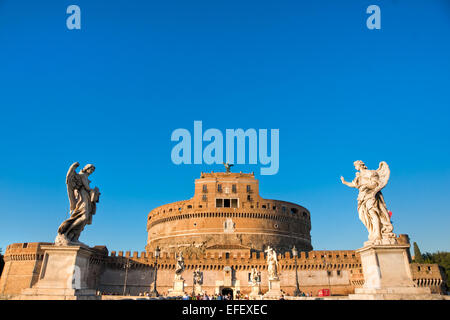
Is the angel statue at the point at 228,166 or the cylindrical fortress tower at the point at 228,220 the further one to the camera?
the angel statue at the point at 228,166

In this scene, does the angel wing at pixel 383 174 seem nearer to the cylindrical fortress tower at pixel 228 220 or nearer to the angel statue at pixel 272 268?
the angel statue at pixel 272 268

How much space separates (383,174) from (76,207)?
8.79 metres

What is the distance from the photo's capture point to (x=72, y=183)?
27.3 feet

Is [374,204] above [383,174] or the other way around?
Answer: the other way around

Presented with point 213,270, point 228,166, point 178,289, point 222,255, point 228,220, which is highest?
point 228,166

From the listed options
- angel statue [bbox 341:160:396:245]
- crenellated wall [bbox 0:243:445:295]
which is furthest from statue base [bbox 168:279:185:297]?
crenellated wall [bbox 0:243:445:295]

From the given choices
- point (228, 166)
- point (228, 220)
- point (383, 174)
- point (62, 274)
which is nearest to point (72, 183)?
point (62, 274)

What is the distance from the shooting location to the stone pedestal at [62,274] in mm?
7238

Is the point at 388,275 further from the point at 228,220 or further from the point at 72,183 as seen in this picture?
the point at 228,220

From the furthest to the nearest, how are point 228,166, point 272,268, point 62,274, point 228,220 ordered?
point 228,166
point 228,220
point 272,268
point 62,274

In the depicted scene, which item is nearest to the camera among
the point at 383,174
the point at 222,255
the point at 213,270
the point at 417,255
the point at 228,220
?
the point at 383,174

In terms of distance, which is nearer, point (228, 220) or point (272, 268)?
point (272, 268)

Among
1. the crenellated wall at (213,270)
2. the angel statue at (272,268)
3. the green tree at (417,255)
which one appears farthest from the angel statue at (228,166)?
the angel statue at (272,268)

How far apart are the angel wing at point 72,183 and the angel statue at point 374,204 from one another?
809 cm
